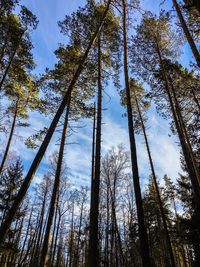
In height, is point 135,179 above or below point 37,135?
below

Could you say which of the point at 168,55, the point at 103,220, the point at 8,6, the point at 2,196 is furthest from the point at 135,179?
the point at 103,220

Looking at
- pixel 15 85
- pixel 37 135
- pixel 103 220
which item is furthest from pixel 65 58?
pixel 103 220

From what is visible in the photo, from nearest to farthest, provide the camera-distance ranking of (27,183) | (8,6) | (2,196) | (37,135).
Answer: (27,183), (8,6), (37,135), (2,196)

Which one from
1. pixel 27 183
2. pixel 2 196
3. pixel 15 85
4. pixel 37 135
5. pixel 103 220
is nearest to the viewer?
pixel 27 183

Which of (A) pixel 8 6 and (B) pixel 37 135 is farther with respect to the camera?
(B) pixel 37 135

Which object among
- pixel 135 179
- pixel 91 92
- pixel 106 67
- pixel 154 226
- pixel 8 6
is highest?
pixel 8 6

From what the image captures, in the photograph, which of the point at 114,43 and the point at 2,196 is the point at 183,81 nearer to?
the point at 114,43

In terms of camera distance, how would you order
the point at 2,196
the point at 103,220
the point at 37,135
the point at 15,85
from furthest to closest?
the point at 103,220
the point at 2,196
the point at 15,85
the point at 37,135

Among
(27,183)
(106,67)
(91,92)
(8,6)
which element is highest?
(8,6)

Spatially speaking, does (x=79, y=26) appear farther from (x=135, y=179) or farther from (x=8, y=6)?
(x=135, y=179)

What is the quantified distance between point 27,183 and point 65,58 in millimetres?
9078

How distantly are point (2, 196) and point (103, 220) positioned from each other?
1145cm

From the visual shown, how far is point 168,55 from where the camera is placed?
13195 mm

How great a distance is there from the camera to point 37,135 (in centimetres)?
1187
